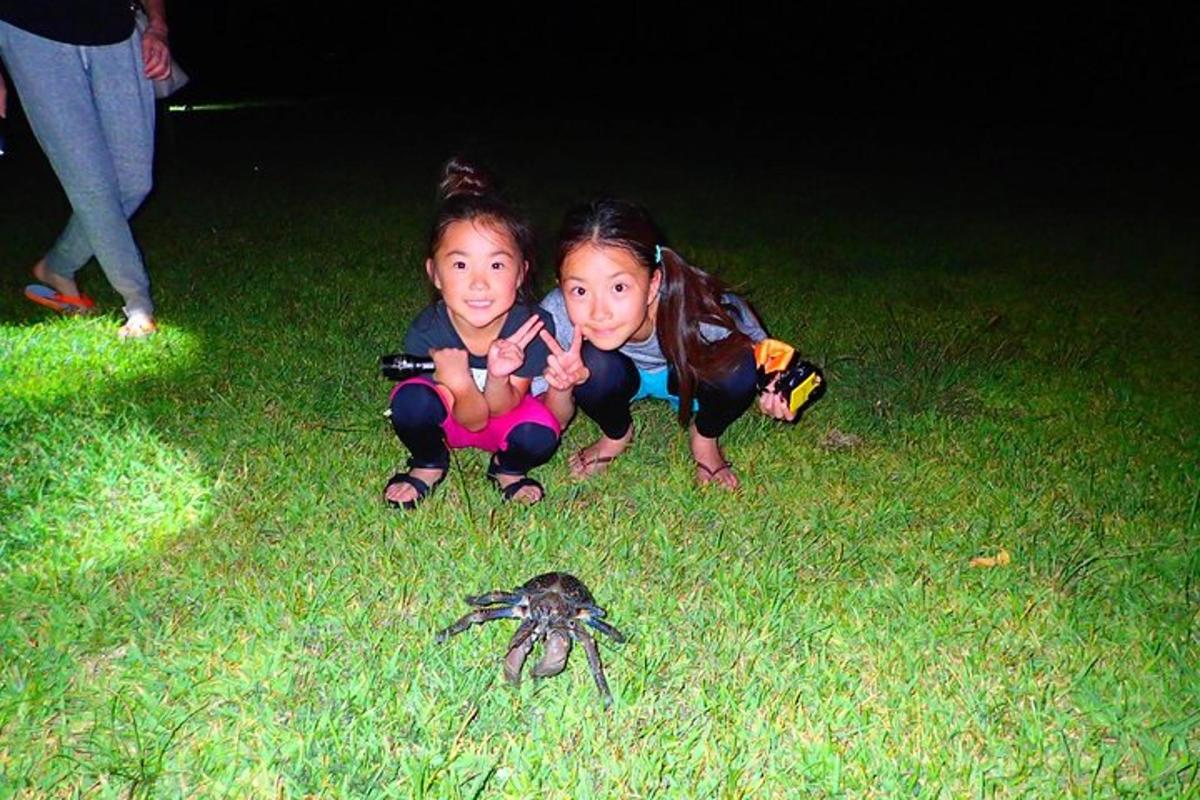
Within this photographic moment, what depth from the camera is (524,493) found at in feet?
10.1

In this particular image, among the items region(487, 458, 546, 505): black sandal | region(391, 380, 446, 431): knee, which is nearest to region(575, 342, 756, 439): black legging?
region(487, 458, 546, 505): black sandal

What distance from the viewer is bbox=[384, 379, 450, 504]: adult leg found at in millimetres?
2936

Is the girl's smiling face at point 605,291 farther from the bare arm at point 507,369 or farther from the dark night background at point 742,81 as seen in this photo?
the dark night background at point 742,81

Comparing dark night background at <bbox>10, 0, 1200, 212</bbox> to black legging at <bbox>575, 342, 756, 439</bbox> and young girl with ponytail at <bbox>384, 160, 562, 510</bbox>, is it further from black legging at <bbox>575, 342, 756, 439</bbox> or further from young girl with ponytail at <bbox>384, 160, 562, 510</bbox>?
young girl with ponytail at <bbox>384, 160, 562, 510</bbox>

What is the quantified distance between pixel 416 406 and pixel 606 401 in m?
0.60

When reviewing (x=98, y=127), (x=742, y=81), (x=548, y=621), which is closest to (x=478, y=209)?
(x=548, y=621)

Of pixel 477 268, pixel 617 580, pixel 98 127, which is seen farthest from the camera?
pixel 98 127

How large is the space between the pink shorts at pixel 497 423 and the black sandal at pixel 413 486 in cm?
14

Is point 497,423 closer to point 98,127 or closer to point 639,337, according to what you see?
point 639,337

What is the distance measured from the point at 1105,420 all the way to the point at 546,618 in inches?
104

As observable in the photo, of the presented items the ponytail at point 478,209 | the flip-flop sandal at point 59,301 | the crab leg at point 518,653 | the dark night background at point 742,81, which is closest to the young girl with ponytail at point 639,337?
the ponytail at point 478,209

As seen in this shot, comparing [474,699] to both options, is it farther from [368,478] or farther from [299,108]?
[299,108]

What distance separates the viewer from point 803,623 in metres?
2.51

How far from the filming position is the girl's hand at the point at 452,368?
2941mm
